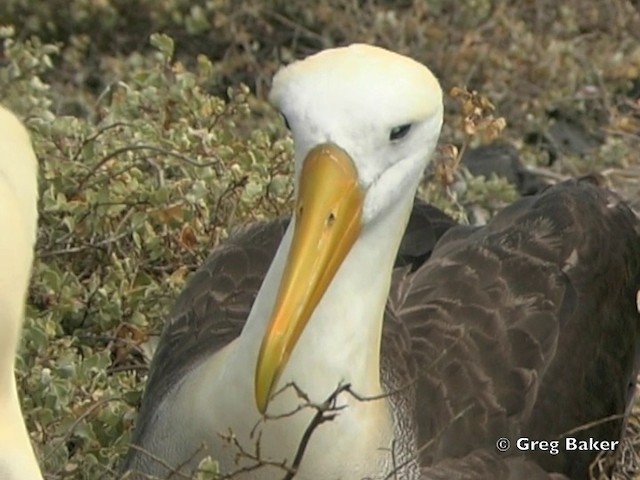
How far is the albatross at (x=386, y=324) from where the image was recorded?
9.74ft

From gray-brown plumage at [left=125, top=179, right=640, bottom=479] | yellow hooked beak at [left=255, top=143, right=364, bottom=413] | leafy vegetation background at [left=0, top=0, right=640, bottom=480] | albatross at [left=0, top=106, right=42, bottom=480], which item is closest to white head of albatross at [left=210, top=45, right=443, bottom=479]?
yellow hooked beak at [left=255, top=143, right=364, bottom=413]

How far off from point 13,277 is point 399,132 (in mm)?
1535

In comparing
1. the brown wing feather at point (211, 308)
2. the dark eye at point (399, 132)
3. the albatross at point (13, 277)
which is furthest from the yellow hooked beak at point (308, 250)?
the albatross at point (13, 277)

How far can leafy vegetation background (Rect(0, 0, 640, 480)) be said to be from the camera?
152 inches

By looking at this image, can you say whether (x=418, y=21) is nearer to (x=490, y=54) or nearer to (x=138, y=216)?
(x=490, y=54)

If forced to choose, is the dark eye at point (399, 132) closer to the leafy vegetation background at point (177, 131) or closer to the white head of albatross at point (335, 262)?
the white head of albatross at point (335, 262)

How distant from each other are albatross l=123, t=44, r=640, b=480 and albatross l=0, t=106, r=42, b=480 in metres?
1.24

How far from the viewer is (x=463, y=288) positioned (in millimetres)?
3652

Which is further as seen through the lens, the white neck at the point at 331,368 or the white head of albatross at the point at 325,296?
the white neck at the point at 331,368

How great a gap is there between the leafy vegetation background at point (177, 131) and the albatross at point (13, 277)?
1.73 m

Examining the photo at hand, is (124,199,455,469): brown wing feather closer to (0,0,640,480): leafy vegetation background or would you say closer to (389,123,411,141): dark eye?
(0,0,640,480): leafy vegetation background

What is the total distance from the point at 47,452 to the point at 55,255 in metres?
0.82

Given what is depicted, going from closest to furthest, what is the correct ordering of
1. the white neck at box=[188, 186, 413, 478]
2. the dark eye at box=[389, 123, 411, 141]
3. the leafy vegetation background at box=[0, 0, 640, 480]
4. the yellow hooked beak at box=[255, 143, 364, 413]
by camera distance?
the yellow hooked beak at box=[255, 143, 364, 413] < the dark eye at box=[389, 123, 411, 141] < the white neck at box=[188, 186, 413, 478] < the leafy vegetation background at box=[0, 0, 640, 480]

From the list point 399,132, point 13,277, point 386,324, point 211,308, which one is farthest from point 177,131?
point 13,277
